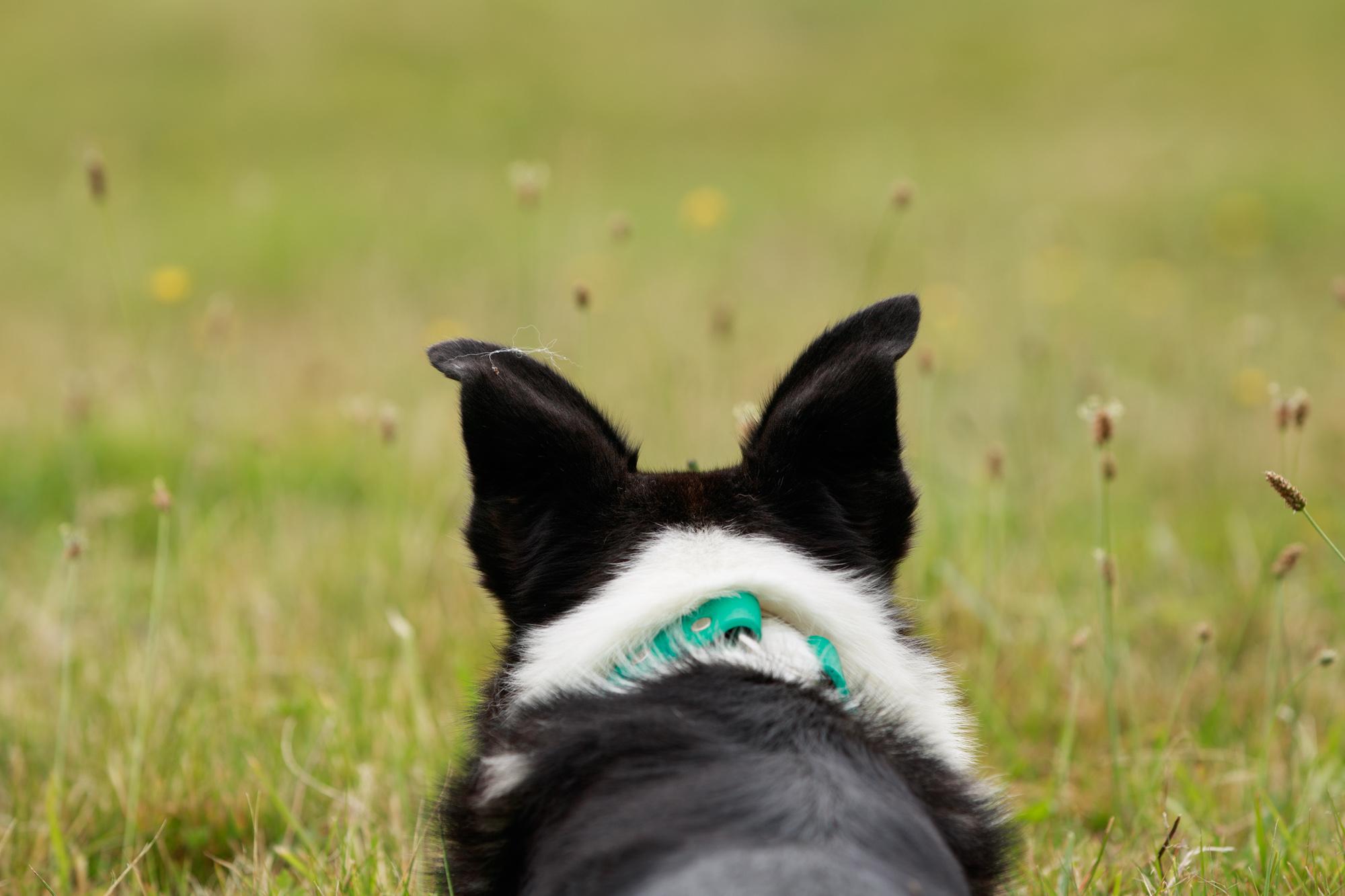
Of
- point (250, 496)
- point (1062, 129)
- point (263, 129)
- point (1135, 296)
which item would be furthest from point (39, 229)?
point (1062, 129)

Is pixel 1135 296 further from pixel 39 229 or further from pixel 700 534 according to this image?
pixel 39 229

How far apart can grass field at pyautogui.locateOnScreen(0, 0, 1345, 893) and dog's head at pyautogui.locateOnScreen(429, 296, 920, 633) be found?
0.70 m

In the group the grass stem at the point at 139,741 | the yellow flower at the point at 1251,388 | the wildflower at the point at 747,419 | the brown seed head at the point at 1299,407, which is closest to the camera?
the wildflower at the point at 747,419

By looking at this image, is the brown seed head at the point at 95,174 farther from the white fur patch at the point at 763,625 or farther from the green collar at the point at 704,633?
the green collar at the point at 704,633

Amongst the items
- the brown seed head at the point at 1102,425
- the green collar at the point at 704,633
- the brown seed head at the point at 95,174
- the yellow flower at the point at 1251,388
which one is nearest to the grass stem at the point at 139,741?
the brown seed head at the point at 95,174

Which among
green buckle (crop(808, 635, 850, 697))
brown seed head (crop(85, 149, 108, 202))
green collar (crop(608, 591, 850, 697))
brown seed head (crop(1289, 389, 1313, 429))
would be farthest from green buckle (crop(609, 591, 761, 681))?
brown seed head (crop(85, 149, 108, 202))

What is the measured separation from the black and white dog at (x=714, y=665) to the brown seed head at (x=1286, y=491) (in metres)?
0.61

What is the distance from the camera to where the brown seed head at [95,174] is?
3.58m

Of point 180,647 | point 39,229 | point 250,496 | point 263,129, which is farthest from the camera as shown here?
point 263,129

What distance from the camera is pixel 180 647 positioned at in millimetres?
3977

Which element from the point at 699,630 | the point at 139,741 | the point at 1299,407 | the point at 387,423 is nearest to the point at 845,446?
the point at 699,630

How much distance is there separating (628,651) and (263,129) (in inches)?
591

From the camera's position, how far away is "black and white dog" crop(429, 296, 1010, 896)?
5.43ft

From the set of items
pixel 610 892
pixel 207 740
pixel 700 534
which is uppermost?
pixel 700 534
